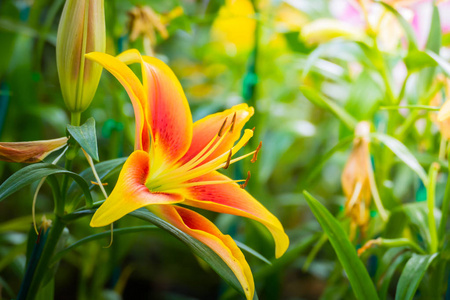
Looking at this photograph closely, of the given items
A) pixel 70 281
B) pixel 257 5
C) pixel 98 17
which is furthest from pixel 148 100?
pixel 70 281

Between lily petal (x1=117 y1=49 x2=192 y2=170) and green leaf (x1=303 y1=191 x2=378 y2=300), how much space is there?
160mm

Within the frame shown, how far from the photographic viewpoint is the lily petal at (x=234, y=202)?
0.39 metres

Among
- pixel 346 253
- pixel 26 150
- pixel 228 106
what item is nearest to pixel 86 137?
pixel 26 150

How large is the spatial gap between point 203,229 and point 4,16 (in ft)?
2.49

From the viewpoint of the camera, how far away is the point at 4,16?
2.88 ft

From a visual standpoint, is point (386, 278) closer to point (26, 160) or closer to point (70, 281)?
point (26, 160)

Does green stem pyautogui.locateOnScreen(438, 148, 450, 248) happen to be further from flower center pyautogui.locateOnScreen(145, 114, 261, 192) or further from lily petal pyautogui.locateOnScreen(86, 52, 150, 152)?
lily petal pyautogui.locateOnScreen(86, 52, 150, 152)

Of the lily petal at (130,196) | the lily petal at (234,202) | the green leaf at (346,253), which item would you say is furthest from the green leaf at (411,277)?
the lily petal at (130,196)

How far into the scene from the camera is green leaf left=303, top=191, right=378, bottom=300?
0.46 m

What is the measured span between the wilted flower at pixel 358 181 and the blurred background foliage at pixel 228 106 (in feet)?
0.11

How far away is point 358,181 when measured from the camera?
1.88 feet

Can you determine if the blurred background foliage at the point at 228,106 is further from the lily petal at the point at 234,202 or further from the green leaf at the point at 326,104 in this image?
the lily petal at the point at 234,202

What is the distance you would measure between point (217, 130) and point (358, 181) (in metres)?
0.24

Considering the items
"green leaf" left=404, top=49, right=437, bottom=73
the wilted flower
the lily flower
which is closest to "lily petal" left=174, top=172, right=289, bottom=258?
the lily flower
